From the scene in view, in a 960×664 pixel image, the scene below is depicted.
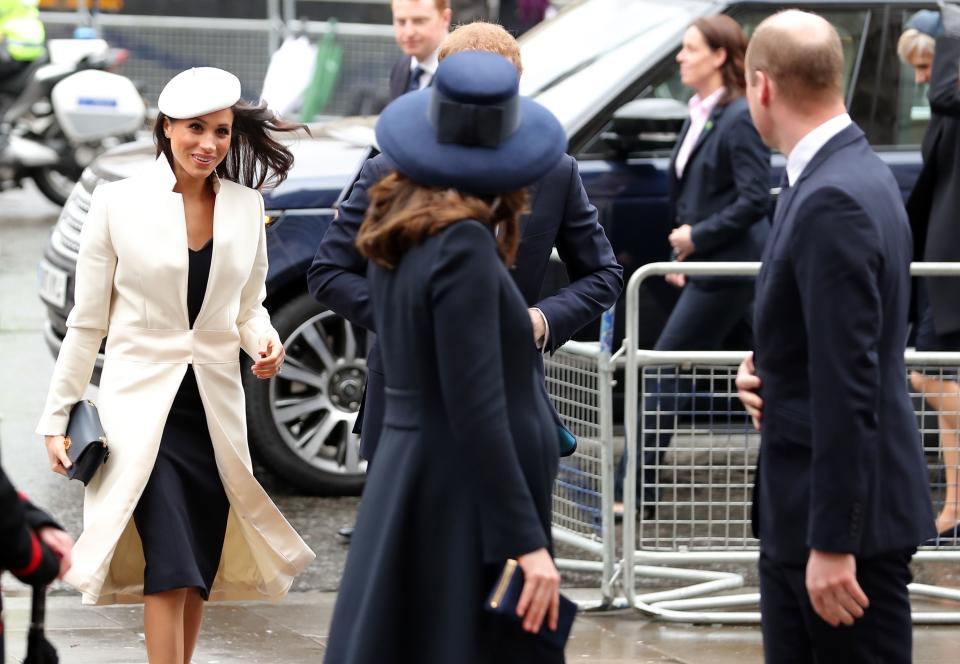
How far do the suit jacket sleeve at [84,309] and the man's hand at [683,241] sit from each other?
9.40 feet

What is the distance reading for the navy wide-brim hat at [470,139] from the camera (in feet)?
11.0

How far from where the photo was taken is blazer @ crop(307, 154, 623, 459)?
4.51m

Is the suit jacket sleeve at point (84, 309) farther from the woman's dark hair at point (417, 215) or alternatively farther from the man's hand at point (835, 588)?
the man's hand at point (835, 588)

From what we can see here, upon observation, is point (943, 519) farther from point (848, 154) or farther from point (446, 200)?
point (446, 200)

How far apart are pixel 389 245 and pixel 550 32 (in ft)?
16.1

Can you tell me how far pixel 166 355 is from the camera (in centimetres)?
464

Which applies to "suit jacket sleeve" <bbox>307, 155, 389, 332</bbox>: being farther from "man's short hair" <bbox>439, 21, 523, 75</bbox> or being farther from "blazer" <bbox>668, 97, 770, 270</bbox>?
"blazer" <bbox>668, 97, 770, 270</bbox>

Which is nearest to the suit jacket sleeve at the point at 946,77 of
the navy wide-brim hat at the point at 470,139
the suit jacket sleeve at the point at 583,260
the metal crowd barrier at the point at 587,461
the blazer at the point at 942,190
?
the blazer at the point at 942,190

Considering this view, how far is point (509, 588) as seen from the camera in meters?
3.28

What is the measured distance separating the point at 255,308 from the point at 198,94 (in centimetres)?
62

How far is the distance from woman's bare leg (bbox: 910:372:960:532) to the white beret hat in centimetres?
255

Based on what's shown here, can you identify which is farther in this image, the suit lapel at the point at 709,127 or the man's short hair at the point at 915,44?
the man's short hair at the point at 915,44

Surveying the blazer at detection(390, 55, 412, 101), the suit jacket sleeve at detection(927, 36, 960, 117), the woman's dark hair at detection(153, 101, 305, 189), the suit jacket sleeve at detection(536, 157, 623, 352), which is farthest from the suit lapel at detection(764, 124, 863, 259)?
the blazer at detection(390, 55, 412, 101)

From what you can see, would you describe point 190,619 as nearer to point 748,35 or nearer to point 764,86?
point 764,86
